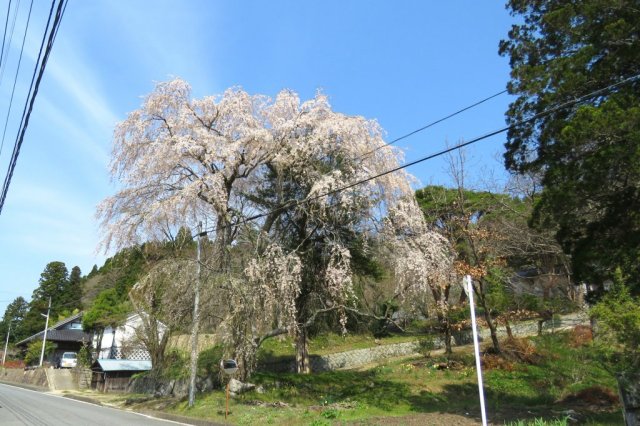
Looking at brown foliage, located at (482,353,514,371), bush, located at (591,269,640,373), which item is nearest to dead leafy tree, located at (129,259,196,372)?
bush, located at (591,269,640,373)

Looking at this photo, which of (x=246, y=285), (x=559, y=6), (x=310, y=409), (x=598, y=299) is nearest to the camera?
(x=598, y=299)

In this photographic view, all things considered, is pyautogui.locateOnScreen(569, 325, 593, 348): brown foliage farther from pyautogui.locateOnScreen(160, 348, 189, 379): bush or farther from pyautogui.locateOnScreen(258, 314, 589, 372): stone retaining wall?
pyautogui.locateOnScreen(160, 348, 189, 379): bush

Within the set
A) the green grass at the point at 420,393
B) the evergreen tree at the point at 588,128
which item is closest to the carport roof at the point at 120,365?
the green grass at the point at 420,393

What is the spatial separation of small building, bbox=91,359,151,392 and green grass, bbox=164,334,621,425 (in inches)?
692

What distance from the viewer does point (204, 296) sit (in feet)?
55.8

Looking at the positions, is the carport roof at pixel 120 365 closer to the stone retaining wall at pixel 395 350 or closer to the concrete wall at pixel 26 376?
the concrete wall at pixel 26 376

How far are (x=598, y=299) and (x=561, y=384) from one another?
864 cm

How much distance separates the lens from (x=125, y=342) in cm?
3312

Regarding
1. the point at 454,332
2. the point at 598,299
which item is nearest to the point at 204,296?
the point at 598,299

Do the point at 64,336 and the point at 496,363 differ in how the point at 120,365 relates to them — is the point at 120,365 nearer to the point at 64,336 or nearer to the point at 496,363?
the point at 496,363

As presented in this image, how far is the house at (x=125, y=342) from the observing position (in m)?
31.1

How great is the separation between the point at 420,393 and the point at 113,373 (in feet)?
79.0

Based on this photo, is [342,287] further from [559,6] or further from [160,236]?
[559,6]

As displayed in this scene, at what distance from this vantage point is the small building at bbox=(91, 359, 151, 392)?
31.9 meters
